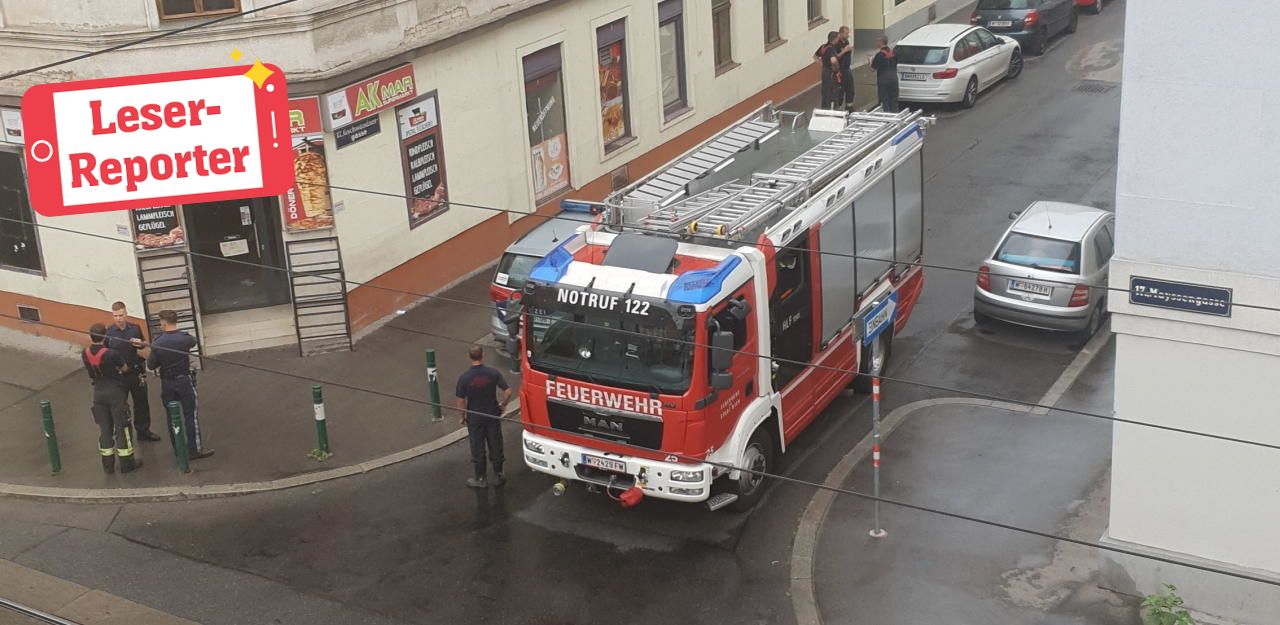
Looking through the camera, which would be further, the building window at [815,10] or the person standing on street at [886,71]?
the building window at [815,10]

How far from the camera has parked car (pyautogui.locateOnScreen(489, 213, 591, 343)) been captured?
17766 mm

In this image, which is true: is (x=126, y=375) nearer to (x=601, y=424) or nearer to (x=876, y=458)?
(x=601, y=424)

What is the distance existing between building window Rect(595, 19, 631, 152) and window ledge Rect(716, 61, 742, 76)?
10.5 feet

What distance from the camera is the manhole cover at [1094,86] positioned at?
2903 cm

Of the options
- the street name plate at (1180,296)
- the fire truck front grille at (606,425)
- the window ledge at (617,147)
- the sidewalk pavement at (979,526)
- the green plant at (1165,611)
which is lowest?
the sidewalk pavement at (979,526)

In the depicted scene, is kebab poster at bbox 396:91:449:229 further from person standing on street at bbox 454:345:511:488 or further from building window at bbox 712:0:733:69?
building window at bbox 712:0:733:69

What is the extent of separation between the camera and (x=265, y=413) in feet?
56.3

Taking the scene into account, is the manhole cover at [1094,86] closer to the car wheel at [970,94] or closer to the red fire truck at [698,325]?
the car wheel at [970,94]

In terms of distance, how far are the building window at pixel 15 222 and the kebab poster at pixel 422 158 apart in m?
4.88

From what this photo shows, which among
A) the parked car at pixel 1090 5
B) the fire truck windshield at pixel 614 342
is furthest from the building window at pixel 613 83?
the parked car at pixel 1090 5

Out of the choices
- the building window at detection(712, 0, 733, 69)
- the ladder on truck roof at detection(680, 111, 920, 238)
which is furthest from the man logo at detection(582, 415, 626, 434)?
the building window at detection(712, 0, 733, 69)

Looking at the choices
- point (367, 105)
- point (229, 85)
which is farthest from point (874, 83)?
point (229, 85)

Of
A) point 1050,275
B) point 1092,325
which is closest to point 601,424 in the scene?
point 1050,275

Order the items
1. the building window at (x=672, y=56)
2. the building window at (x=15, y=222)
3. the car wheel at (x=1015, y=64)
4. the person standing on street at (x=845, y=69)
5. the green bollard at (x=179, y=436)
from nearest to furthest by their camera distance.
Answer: the green bollard at (x=179, y=436), the building window at (x=15, y=222), the building window at (x=672, y=56), the person standing on street at (x=845, y=69), the car wheel at (x=1015, y=64)
